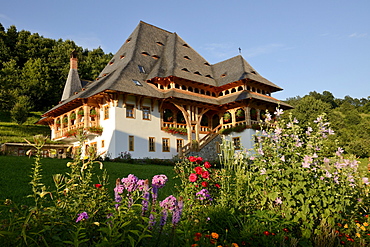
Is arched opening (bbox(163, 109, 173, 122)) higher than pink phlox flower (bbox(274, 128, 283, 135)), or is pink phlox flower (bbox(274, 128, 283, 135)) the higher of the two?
arched opening (bbox(163, 109, 173, 122))

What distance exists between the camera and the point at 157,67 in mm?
26781

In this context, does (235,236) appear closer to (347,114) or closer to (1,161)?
(1,161)

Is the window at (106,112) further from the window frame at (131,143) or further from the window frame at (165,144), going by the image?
the window frame at (165,144)

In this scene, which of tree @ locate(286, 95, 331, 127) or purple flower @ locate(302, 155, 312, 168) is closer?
purple flower @ locate(302, 155, 312, 168)

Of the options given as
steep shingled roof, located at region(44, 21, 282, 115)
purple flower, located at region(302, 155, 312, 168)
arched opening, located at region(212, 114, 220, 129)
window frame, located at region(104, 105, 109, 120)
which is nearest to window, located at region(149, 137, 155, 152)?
steep shingled roof, located at region(44, 21, 282, 115)

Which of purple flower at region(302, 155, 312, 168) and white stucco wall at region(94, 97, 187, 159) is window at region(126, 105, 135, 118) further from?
purple flower at region(302, 155, 312, 168)

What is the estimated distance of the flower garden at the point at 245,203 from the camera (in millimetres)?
3320

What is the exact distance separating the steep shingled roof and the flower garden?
1740 centimetres

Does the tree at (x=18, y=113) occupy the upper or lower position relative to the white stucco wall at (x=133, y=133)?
upper

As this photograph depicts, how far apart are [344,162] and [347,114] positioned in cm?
6008

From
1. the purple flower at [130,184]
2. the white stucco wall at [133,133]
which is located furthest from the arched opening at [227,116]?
the purple flower at [130,184]

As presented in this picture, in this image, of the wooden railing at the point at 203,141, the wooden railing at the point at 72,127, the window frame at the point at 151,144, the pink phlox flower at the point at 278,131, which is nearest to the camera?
the pink phlox flower at the point at 278,131

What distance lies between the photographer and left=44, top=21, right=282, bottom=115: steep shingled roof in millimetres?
23859

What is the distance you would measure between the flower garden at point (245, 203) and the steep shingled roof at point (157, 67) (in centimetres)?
1740
